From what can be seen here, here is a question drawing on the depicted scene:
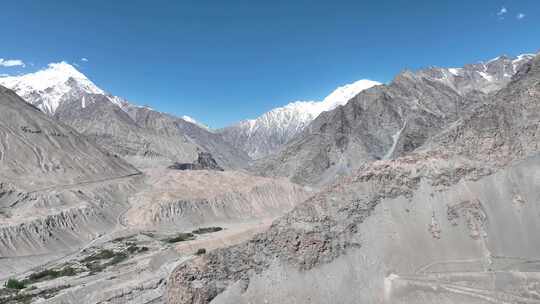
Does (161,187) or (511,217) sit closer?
(511,217)

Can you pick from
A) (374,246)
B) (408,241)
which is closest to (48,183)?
(374,246)

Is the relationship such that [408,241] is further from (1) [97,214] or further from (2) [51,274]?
(1) [97,214]

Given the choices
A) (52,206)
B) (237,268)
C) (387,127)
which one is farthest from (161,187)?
(387,127)

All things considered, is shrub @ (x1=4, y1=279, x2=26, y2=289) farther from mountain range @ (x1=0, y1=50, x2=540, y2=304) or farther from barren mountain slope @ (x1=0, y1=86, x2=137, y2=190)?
barren mountain slope @ (x1=0, y1=86, x2=137, y2=190)

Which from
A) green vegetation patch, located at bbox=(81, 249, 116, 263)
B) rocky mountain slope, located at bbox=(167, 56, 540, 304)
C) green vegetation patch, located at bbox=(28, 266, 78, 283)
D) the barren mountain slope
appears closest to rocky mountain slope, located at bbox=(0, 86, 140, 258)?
the barren mountain slope

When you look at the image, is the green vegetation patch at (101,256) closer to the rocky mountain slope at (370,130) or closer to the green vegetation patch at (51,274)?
the green vegetation patch at (51,274)

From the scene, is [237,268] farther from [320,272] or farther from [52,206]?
[52,206]
